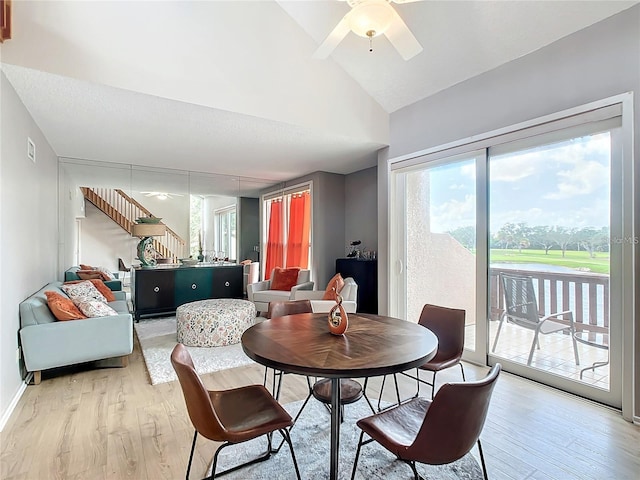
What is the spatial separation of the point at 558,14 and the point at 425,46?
1.06 metres

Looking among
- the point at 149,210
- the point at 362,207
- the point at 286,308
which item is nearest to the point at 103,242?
the point at 149,210

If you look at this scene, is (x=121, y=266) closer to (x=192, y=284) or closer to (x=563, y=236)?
(x=192, y=284)

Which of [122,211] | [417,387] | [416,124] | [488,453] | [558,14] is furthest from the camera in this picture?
[122,211]

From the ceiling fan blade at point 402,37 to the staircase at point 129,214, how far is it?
4.89m

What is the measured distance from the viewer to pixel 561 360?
280 cm

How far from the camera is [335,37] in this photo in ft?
7.66

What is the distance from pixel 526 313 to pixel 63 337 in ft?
13.7

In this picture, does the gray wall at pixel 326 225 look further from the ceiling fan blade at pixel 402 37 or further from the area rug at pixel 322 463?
the area rug at pixel 322 463

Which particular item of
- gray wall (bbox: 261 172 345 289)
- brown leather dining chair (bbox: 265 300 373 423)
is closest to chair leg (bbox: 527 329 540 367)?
brown leather dining chair (bbox: 265 300 373 423)

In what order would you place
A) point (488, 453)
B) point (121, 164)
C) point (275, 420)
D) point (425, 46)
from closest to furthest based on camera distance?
point (275, 420) < point (488, 453) < point (425, 46) < point (121, 164)

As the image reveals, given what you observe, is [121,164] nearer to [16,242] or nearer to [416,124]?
[16,242]

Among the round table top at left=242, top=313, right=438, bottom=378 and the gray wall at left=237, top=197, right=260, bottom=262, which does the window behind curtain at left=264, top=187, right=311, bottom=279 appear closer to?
the gray wall at left=237, top=197, right=260, bottom=262

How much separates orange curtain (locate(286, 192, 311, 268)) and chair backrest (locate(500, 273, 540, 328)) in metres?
3.64

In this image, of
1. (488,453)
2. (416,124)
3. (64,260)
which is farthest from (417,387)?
(64,260)
